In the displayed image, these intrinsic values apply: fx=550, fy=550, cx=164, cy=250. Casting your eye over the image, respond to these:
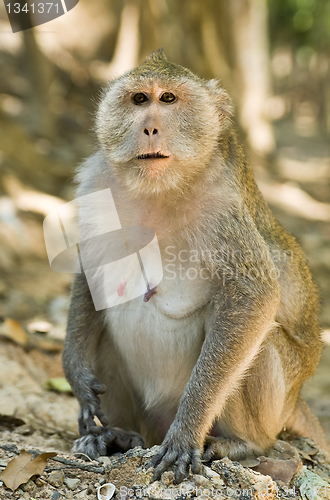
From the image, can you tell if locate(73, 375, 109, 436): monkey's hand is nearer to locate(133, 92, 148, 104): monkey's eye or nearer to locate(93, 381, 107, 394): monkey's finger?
locate(93, 381, 107, 394): monkey's finger

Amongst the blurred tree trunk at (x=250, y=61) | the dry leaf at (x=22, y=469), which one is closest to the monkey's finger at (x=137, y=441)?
the dry leaf at (x=22, y=469)

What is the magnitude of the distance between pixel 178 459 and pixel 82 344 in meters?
1.08

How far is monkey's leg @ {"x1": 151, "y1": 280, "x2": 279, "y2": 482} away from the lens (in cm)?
288

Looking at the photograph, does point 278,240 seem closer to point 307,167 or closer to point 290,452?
point 290,452

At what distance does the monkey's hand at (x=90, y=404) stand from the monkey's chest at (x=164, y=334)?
0.98 feet

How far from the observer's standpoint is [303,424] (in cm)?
385

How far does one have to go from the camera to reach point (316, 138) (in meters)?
22.1

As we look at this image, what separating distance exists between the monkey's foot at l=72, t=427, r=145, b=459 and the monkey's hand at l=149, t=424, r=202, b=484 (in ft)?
1.63

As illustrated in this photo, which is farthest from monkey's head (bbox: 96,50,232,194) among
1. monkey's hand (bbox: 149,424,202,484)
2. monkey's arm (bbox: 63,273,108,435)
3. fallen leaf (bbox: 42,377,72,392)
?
fallen leaf (bbox: 42,377,72,392)

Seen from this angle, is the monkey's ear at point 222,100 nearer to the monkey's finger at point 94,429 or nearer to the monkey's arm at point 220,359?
the monkey's arm at point 220,359

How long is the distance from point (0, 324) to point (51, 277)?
1636 mm

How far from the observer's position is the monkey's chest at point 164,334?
10.3 feet

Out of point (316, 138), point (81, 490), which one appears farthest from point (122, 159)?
point (316, 138)

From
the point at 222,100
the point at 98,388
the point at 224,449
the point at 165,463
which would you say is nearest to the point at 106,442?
the point at 98,388
